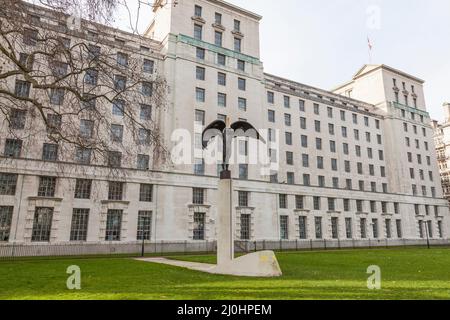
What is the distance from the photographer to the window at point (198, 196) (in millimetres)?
38716

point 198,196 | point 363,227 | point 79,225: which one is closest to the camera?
point 79,225

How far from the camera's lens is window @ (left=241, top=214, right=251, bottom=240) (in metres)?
40.8

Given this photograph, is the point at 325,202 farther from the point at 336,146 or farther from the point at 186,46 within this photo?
the point at 186,46

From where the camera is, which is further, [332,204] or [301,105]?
[301,105]

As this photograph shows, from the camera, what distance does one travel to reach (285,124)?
50.3m

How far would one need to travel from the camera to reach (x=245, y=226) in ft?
135

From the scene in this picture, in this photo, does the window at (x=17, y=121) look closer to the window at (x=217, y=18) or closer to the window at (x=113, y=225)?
the window at (x=113, y=225)

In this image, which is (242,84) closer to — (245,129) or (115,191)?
(115,191)

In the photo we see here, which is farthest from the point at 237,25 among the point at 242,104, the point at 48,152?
the point at 48,152

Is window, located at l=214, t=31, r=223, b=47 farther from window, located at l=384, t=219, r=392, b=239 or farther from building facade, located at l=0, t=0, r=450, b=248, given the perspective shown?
window, located at l=384, t=219, r=392, b=239

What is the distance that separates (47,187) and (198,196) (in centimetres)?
1583

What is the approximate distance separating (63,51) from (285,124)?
40.6 metres
